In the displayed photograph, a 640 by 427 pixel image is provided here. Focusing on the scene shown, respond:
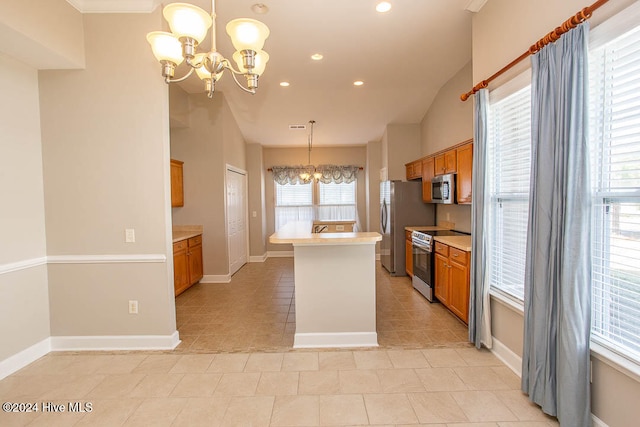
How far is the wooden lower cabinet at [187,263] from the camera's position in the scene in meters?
4.36

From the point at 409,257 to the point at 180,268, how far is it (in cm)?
367

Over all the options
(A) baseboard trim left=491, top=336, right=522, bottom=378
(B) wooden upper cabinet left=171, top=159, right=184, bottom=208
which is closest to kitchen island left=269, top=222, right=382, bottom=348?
(A) baseboard trim left=491, top=336, right=522, bottom=378

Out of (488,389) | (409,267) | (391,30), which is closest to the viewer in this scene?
(488,389)

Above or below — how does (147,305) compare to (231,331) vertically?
above

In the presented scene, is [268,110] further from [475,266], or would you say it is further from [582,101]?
[582,101]

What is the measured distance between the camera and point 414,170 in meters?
5.60

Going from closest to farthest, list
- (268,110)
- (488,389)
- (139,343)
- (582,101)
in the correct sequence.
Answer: (582,101)
(488,389)
(139,343)
(268,110)

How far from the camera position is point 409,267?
5180 millimetres

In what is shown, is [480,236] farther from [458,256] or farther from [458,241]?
[458,241]

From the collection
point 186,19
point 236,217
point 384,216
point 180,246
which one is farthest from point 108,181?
point 384,216

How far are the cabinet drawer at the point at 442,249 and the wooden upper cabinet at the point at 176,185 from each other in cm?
408

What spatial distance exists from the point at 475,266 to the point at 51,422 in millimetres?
3408

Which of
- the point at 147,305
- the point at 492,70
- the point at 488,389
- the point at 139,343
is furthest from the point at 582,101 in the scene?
the point at 139,343

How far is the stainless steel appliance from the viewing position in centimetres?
406
